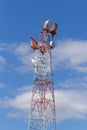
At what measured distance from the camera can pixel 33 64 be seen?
87812 millimetres

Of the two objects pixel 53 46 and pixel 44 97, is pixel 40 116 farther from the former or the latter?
pixel 53 46

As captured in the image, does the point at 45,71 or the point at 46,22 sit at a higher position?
the point at 46,22

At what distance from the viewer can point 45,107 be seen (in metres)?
84.5

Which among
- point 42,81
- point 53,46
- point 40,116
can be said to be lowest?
point 40,116

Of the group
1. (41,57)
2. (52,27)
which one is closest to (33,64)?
(41,57)

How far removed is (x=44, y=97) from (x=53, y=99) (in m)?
1.81

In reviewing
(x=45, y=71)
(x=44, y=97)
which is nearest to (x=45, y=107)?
(x=44, y=97)

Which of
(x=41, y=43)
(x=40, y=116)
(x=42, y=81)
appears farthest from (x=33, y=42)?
(x=40, y=116)

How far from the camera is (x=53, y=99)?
85625 millimetres

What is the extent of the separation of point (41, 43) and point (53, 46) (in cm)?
235

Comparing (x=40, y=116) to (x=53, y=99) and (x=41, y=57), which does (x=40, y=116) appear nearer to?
(x=53, y=99)

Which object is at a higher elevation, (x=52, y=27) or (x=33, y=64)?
(x=52, y=27)

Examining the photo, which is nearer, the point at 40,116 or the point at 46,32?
the point at 40,116

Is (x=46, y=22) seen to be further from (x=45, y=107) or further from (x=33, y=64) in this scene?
(x=45, y=107)
